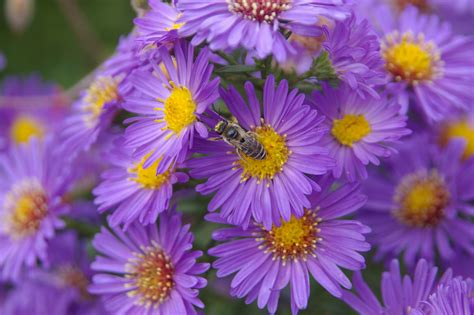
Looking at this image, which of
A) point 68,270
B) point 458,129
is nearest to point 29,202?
point 68,270

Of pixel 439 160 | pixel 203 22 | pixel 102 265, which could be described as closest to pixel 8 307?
pixel 102 265

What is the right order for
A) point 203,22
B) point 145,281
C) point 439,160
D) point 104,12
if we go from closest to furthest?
1. point 203,22
2. point 145,281
3. point 439,160
4. point 104,12

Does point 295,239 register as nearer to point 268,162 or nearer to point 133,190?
point 268,162

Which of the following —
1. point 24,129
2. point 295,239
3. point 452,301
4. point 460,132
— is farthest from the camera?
point 24,129

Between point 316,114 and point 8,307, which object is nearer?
point 316,114

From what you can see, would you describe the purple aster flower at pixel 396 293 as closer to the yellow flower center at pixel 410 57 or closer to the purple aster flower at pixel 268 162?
the purple aster flower at pixel 268 162

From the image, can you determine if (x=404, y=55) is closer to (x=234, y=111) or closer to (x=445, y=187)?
(x=445, y=187)

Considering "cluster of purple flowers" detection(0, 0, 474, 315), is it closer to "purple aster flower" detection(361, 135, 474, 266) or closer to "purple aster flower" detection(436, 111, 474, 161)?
"purple aster flower" detection(361, 135, 474, 266)

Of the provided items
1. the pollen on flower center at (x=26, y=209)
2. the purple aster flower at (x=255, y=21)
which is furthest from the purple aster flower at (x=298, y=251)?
the pollen on flower center at (x=26, y=209)
